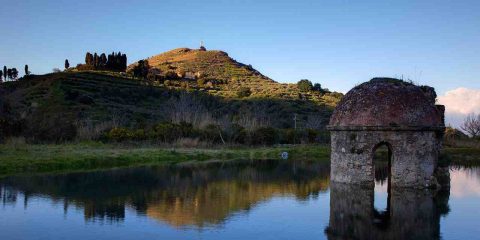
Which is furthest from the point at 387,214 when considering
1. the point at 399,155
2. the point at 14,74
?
the point at 14,74

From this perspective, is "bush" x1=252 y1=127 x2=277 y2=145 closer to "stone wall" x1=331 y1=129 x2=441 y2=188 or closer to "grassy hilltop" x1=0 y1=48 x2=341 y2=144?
"grassy hilltop" x1=0 y1=48 x2=341 y2=144

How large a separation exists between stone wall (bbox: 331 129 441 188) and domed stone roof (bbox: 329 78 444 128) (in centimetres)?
44

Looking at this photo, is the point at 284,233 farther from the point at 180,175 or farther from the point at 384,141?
the point at 180,175

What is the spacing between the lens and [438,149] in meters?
20.2

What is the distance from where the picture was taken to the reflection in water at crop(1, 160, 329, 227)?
15.3 m

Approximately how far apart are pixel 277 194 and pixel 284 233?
22.3 ft

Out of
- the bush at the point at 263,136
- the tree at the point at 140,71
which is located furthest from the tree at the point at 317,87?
the bush at the point at 263,136

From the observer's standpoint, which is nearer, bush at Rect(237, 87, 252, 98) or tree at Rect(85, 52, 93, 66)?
bush at Rect(237, 87, 252, 98)

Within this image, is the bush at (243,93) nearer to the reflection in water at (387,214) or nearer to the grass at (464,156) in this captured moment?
the grass at (464,156)

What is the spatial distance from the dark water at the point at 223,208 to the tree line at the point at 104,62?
6360 cm

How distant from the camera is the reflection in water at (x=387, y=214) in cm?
1266

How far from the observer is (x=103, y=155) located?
29.0 metres

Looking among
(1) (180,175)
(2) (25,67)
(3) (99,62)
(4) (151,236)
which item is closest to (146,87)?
(3) (99,62)

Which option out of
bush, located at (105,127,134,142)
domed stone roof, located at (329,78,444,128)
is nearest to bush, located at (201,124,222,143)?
bush, located at (105,127,134,142)
